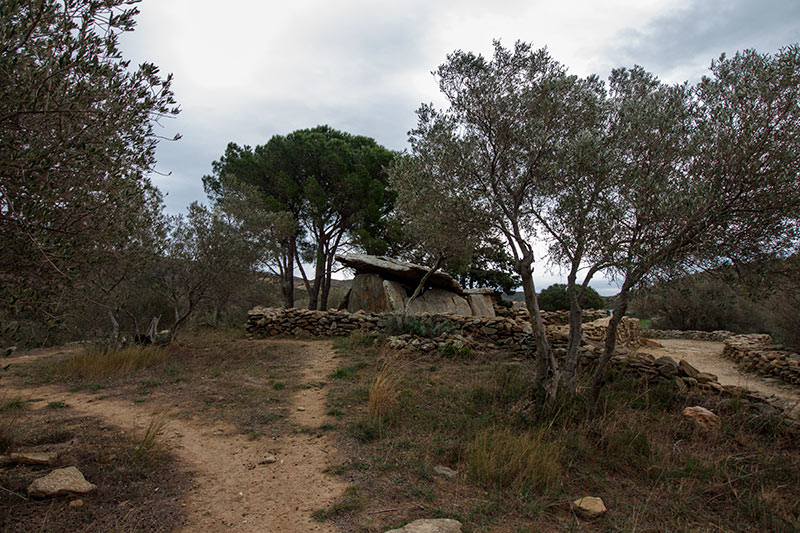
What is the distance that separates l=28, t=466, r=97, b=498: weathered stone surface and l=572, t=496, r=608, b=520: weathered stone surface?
14.0 feet

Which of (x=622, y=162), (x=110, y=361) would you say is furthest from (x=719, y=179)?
(x=110, y=361)

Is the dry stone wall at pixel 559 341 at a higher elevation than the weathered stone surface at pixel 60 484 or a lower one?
higher

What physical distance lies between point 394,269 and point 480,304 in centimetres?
514

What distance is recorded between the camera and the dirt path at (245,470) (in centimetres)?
334

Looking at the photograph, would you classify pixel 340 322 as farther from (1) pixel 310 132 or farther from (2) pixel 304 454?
(1) pixel 310 132

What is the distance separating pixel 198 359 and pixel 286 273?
11628mm

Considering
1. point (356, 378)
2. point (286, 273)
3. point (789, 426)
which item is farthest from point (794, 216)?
point (286, 273)

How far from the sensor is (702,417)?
5.78 meters

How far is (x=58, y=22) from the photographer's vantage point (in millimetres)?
3127

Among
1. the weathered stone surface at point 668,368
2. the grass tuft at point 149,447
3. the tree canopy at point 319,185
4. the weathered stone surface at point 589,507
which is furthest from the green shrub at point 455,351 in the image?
the tree canopy at point 319,185

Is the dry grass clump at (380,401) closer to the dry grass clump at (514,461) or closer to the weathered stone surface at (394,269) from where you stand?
the dry grass clump at (514,461)

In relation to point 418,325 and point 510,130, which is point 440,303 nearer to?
point 418,325

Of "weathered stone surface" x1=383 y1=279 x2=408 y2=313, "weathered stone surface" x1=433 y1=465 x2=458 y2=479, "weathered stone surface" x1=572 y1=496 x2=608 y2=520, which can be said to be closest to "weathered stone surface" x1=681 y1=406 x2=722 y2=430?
"weathered stone surface" x1=572 y1=496 x2=608 y2=520

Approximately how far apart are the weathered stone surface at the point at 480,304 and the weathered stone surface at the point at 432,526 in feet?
49.3
